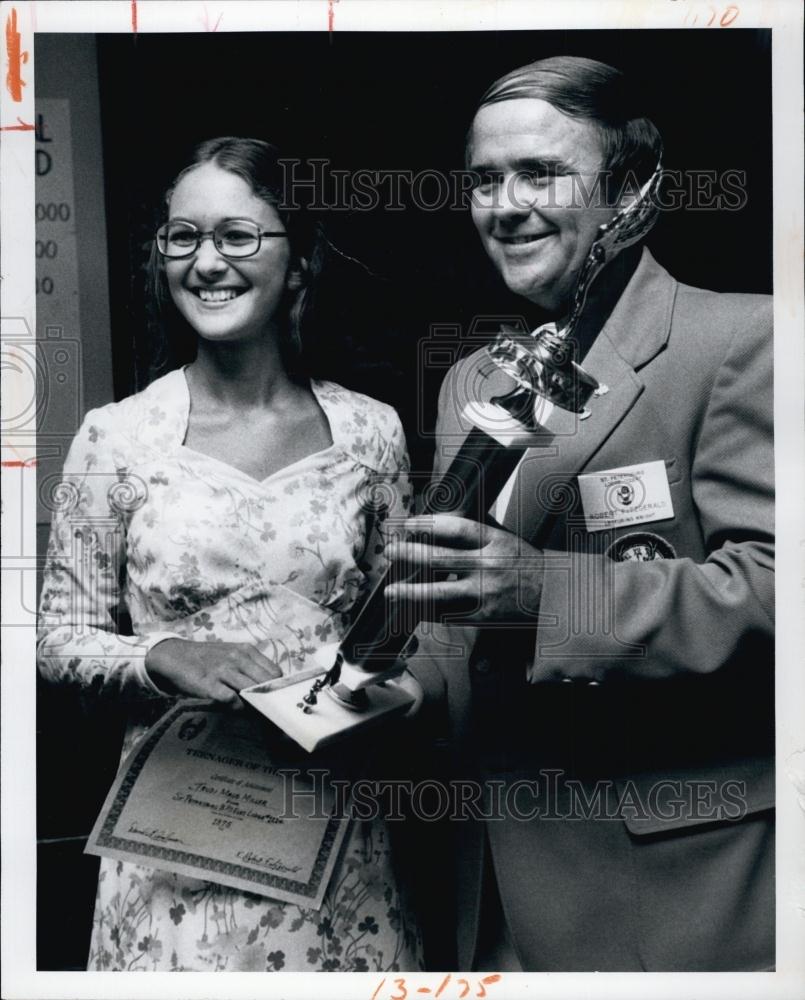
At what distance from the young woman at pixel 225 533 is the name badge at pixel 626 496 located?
1.02 feet

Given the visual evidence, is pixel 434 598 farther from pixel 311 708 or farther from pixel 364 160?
pixel 364 160

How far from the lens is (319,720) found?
1.80 metres

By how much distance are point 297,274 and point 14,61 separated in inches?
24.5

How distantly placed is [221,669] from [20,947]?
62 cm

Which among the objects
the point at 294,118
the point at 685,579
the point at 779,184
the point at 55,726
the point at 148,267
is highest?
the point at 294,118

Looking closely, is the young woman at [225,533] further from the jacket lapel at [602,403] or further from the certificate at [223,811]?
the jacket lapel at [602,403]

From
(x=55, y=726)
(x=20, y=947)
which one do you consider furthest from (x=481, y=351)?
(x=20, y=947)

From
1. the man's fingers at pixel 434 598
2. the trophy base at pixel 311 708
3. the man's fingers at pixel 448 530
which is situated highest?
the man's fingers at pixel 448 530

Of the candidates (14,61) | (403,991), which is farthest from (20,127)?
(403,991)

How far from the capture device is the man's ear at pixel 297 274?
1.85 m

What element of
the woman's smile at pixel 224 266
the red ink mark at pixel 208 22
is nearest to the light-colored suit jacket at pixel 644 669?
Result: the woman's smile at pixel 224 266

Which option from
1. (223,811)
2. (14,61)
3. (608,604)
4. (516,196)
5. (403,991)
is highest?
(14,61)

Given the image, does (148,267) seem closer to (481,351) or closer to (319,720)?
(481,351)

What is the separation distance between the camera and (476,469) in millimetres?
1825
